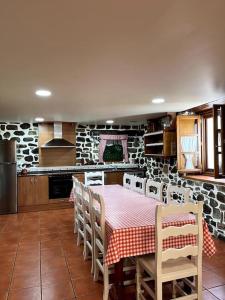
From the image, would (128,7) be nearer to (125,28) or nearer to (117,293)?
(125,28)

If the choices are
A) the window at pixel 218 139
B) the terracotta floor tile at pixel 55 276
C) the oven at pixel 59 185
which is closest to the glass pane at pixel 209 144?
the window at pixel 218 139

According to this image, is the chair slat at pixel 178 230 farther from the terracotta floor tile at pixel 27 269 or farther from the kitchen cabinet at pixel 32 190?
the kitchen cabinet at pixel 32 190

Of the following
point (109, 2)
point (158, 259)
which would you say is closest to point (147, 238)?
point (158, 259)

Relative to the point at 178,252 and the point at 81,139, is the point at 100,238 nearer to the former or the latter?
the point at 178,252

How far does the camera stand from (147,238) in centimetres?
201

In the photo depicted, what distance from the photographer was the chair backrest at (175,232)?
5.89 feet

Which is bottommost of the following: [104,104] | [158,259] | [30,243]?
[30,243]

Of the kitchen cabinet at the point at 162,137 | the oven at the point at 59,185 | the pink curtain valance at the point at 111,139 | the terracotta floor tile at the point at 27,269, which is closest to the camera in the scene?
the terracotta floor tile at the point at 27,269

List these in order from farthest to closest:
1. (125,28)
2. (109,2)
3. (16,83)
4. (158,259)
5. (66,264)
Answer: (66,264), (16,83), (158,259), (125,28), (109,2)

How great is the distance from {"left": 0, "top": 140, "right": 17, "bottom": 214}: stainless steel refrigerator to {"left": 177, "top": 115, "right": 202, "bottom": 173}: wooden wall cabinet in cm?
351

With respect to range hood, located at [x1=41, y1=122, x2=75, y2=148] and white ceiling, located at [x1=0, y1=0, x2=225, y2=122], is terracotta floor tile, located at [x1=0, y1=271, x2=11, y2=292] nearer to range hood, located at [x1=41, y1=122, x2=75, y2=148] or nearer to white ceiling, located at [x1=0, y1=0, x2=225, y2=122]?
white ceiling, located at [x1=0, y1=0, x2=225, y2=122]

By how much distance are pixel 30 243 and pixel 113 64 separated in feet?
9.50

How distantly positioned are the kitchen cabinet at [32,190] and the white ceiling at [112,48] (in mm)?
2699

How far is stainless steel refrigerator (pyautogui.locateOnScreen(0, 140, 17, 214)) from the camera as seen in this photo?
17.0 ft
